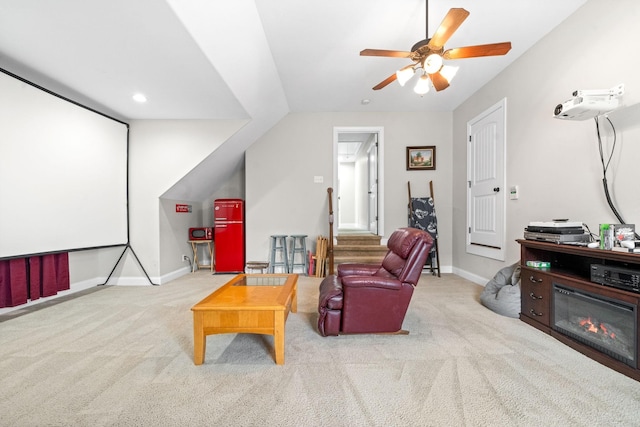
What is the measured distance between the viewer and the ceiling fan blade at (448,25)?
5.91 ft

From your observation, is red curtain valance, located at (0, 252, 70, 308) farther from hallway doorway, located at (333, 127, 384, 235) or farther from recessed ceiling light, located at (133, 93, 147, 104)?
hallway doorway, located at (333, 127, 384, 235)

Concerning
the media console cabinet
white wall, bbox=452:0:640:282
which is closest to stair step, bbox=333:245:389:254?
white wall, bbox=452:0:640:282

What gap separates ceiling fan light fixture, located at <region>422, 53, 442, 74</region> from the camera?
2.18 meters

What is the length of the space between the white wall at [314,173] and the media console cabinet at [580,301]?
2.31 m

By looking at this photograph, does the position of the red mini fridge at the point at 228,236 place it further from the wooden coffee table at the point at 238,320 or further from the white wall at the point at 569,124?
the white wall at the point at 569,124

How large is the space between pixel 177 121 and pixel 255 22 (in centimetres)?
220

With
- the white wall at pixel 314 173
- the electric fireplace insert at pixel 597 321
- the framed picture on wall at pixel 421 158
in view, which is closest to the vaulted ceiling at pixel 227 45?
the white wall at pixel 314 173

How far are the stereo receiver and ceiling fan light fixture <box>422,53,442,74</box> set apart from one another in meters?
1.96

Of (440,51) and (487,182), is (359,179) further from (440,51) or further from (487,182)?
(440,51)

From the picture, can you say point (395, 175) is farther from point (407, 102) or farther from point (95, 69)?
point (95, 69)

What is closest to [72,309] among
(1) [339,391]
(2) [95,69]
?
(2) [95,69]

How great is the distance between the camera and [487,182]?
3.85 meters

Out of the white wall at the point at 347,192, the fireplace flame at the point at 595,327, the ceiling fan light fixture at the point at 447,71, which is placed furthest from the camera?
the white wall at the point at 347,192

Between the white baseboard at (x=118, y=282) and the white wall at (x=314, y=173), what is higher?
the white wall at (x=314, y=173)
